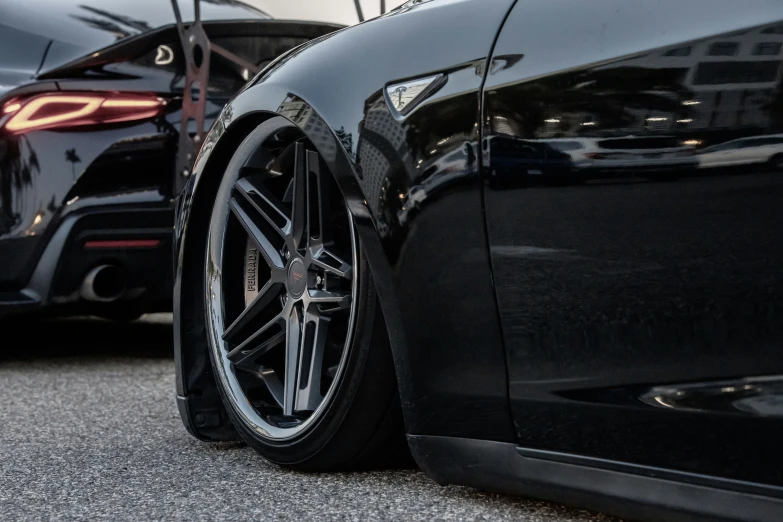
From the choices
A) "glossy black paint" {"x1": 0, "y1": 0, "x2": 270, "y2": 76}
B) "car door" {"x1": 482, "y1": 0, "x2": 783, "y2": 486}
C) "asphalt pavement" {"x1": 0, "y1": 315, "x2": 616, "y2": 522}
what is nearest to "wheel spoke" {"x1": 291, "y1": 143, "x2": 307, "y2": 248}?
"asphalt pavement" {"x1": 0, "y1": 315, "x2": 616, "y2": 522}

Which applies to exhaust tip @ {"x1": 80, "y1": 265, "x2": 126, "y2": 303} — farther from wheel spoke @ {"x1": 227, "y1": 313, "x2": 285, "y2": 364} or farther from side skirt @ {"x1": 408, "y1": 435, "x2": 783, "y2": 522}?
side skirt @ {"x1": 408, "y1": 435, "x2": 783, "y2": 522}

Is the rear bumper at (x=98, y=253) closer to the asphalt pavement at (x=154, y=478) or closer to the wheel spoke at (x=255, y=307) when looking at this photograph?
the asphalt pavement at (x=154, y=478)

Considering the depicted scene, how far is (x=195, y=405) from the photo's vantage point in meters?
2.88

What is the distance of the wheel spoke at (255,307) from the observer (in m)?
2.70

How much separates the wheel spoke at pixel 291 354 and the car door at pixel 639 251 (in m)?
0.67

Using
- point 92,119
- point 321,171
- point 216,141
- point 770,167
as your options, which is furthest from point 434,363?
point 92,119

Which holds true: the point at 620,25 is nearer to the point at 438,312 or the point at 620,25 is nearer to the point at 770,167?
the point at 770,167

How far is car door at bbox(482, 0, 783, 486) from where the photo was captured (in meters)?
1.68

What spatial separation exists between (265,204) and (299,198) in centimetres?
14

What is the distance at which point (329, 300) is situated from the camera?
2473mm

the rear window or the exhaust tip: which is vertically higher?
the rear window

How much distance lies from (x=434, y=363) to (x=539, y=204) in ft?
1.27

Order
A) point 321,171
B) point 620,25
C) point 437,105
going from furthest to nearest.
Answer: point 321,171, point 437,105, point 620,25

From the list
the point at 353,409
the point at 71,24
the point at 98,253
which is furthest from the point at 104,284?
the point at 353,409
